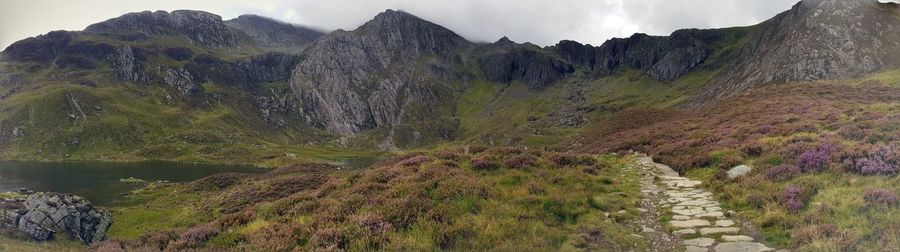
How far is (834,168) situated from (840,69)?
141177 mm

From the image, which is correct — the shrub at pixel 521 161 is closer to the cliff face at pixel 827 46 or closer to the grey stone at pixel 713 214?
the grey stone at pixel 713 214

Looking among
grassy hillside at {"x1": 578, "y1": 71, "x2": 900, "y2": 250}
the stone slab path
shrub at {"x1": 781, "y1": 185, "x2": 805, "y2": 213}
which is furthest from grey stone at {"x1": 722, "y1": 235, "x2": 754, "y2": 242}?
shrub at {"x1": 781, "y1": 185, "x2": 805, "y2": 213}

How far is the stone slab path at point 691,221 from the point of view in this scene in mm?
11703

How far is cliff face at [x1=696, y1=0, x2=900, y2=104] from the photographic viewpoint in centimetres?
11794

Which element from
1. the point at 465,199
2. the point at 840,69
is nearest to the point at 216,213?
the point at 465,199

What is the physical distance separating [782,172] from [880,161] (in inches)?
108

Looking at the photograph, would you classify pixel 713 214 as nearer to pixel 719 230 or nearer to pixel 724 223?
pixel 724 223

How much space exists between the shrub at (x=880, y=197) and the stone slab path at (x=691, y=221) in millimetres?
3093

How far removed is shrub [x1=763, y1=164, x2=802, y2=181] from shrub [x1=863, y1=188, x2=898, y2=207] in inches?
166

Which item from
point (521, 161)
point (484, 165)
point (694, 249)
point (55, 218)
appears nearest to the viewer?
Answer: point (694, 249)

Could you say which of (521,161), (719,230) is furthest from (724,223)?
(521,161)

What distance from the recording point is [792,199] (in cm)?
1352

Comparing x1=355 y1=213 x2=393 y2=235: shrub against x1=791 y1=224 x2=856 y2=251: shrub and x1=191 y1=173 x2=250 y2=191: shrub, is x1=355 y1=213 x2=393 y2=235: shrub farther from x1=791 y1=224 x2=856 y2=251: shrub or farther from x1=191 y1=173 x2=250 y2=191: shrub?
x1=191 y1=173 x2=250 y2=191: shrub

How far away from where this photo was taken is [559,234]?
12500 mm
